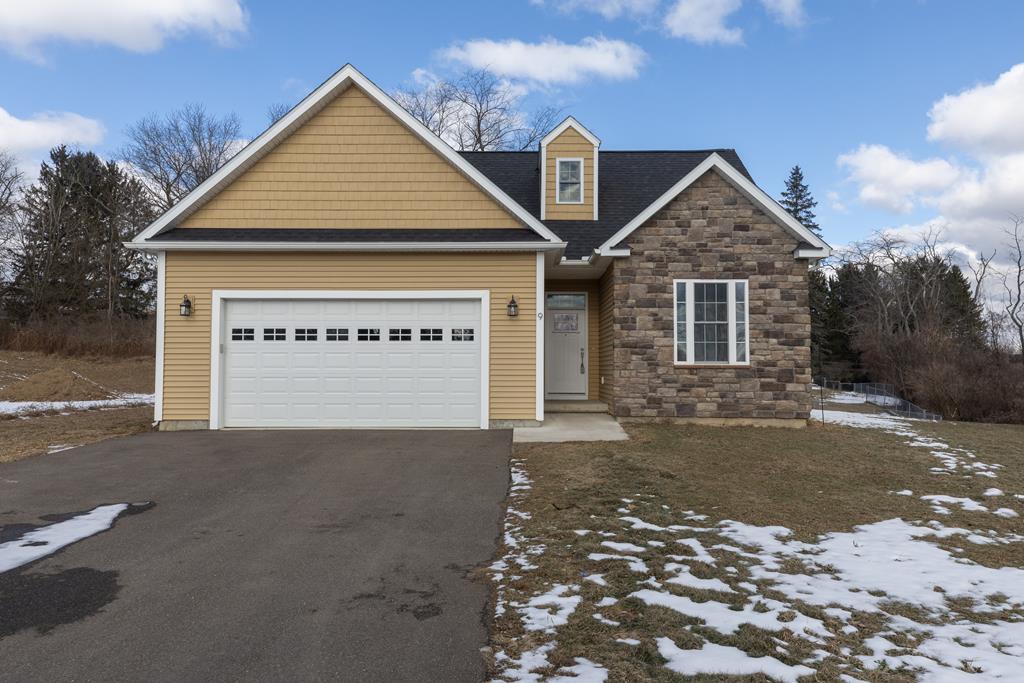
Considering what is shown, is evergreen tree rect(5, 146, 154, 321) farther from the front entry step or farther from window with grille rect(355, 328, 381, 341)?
the front entry step

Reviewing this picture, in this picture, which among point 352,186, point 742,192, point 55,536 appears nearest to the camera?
point 55,536

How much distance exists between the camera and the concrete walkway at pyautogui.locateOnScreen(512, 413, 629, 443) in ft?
30.8

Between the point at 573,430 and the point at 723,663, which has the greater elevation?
the point at 573,430

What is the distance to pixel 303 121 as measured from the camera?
10.9 meters

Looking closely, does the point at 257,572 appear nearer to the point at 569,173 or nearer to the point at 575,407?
the point at 575,407

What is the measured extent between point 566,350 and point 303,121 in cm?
691

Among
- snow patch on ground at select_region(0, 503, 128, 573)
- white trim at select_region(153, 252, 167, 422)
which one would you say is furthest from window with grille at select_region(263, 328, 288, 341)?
snow patch on ground at select_region(0, 503, 128, 573)

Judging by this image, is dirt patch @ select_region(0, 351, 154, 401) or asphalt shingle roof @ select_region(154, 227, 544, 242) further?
dirt patch @ select_region(0, 351, 154, 401)

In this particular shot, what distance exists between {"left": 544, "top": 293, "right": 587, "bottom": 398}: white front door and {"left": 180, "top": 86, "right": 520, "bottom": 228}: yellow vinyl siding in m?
3.34

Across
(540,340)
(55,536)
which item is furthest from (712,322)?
(55,536)

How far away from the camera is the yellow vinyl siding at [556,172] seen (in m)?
13.7

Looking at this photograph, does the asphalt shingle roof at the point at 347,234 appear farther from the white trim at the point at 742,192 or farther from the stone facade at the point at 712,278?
the stone facade at the point at 712,278

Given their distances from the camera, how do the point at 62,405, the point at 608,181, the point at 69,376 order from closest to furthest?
the point at 608,181 < the point at 62,405 < the point at 69,376

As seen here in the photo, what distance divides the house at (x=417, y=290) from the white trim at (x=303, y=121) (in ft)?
0.12
